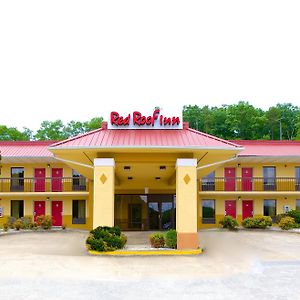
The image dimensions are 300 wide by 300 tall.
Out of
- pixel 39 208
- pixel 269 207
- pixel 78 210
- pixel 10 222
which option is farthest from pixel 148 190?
pixel 10 222

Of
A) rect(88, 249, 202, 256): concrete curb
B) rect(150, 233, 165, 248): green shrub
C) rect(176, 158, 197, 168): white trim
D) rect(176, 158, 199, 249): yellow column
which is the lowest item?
rect(88, 249, 202, 256): concrete curb

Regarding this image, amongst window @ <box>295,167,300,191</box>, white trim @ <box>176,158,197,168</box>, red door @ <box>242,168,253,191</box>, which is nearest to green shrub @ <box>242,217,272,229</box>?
red door @ <box>242,168,253,191</box>

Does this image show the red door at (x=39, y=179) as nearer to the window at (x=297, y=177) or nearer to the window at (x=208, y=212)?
the window at (x=208, y=212)

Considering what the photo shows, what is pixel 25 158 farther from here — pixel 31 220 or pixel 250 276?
pixel 250 276

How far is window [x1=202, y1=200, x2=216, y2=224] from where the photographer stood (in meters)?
38.0

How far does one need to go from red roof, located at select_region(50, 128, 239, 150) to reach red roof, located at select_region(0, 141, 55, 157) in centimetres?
1460

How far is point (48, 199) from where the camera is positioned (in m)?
38.2

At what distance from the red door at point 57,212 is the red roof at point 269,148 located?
14197 millimetres

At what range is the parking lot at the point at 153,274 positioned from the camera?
532 inches

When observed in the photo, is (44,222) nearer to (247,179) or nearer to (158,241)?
(158,241)

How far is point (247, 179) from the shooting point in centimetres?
3806

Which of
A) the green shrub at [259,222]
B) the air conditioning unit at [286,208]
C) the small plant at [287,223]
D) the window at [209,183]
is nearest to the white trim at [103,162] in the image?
the green shrub at [259,222]

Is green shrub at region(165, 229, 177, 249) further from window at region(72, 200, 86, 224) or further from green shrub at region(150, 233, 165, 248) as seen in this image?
window at region(72, 200, 86, 224)

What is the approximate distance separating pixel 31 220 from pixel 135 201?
25.3 ft
